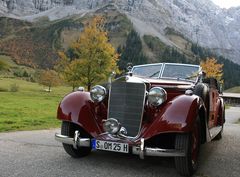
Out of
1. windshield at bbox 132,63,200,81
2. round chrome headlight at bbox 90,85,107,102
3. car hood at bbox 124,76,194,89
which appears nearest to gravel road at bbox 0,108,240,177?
round chrome headlight at bbox 90,85,107,102

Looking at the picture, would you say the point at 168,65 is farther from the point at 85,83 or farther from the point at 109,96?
the point at 85,83

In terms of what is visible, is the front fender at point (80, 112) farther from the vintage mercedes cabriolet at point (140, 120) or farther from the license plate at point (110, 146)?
the license plate at point (110, 146)

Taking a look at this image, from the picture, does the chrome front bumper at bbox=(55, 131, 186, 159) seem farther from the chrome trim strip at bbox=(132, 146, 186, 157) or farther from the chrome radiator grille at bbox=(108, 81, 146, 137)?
the chrome radiator grille at bbox=(108, 81, 146, 137)

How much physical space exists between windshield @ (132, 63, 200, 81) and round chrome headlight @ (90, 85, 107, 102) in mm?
1797

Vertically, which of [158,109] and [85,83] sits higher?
[158,109]

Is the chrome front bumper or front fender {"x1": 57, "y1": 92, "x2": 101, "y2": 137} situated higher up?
front fender {"x1": 57, "y1": 92, "x2": 101, "y2": 137}

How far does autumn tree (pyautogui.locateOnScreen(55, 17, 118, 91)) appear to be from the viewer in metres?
35.6

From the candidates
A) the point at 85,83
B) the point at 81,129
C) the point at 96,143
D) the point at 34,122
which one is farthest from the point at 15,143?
the point at 85,83

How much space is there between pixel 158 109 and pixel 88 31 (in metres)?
30.6

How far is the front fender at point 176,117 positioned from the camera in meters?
6.31

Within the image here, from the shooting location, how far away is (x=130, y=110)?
22.8 feet

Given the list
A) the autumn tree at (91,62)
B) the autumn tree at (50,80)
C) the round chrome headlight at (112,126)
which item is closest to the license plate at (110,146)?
the round chrome headlight at (112,126)

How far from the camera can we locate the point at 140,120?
6.86 m

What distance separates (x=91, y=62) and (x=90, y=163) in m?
28.7
